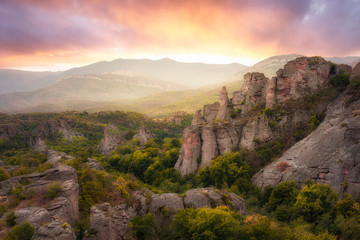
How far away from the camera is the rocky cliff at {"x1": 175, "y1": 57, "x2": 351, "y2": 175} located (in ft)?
123

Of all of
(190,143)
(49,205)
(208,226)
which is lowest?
(190,143)

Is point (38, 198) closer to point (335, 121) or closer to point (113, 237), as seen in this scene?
point (113, 237)

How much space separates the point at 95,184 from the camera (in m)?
26.3

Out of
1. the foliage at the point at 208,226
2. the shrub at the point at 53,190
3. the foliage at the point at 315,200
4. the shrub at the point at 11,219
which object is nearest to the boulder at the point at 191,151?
the foliage at the point at 315,200

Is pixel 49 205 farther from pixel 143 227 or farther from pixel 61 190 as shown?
pixel 143 227

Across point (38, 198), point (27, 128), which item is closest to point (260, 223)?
point (38, 198)

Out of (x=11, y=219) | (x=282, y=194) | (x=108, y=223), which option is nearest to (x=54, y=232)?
(x=11, y=219)

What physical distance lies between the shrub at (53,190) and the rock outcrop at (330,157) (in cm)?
2909

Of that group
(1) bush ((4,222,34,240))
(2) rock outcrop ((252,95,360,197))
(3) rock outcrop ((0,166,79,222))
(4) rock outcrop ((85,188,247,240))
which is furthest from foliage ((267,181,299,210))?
(1) bush ((4,222,34,240))

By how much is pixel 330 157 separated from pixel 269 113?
46.8 feet

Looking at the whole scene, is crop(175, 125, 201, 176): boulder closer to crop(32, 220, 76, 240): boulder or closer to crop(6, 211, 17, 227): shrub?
crop(32, 220, 76, 240): boulder

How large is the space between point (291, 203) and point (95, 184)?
26.8 metres

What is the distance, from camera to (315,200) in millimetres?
23953

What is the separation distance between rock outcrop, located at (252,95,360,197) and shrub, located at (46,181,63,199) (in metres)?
29.1
